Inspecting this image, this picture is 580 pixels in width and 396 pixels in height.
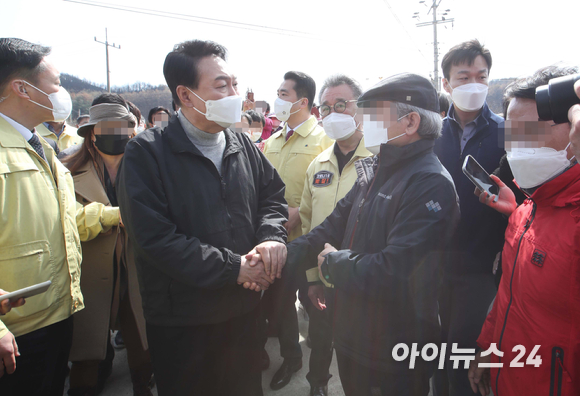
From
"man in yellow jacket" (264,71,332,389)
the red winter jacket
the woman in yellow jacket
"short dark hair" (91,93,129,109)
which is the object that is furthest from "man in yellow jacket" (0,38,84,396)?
the red winter jacket

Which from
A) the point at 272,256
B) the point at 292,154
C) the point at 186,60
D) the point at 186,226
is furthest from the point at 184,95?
the point at 292,154

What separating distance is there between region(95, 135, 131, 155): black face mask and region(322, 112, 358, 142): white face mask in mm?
1694

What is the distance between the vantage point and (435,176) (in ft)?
4.85

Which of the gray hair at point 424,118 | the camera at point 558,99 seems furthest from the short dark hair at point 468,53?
the camera at point 558,99

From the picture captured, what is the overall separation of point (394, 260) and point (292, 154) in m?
2.05

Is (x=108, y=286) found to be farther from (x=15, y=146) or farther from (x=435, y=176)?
(x=435, y=176)

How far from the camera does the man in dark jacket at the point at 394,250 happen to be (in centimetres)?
145

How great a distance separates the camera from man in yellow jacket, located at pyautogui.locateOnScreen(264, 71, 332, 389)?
297 centimetres

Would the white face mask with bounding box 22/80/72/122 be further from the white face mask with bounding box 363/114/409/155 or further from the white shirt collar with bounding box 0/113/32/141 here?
the white face mask with bounding box 363/114/409/155

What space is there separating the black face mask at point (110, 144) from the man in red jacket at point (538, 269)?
8.73 feet

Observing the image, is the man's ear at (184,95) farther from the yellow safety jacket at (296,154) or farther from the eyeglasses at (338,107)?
the yellow safety jacket at (296,154)

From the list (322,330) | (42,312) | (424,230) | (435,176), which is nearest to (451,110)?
(435,176)

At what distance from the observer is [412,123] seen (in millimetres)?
1642

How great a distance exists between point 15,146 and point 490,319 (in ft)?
8.66
